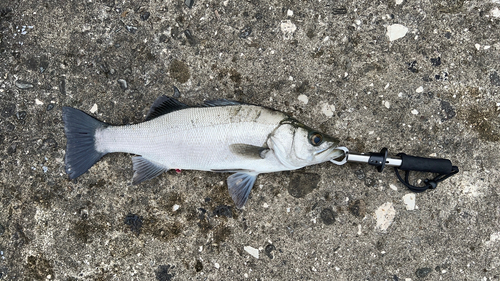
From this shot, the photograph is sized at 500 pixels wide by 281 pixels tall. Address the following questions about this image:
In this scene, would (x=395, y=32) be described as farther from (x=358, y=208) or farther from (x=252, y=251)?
(x=252, y=251)

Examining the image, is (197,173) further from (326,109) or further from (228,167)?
(326,109)

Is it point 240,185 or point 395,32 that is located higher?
point 395,32

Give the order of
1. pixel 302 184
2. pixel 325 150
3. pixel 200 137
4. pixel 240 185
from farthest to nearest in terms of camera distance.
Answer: pixel 302 184 < pixel 240 185 < pixel 200 137 < pixel 325 150

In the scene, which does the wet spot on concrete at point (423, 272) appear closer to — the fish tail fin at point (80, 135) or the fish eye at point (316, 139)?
the fish eye at point (316, 139)

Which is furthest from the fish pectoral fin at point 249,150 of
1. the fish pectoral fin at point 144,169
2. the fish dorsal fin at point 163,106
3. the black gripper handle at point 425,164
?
the black gripper handle at point 425,164

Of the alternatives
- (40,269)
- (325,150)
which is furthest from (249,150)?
(40,269)

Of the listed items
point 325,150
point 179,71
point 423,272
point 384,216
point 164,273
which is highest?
point 179,71

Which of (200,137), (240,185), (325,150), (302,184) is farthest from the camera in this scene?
(302,184)
